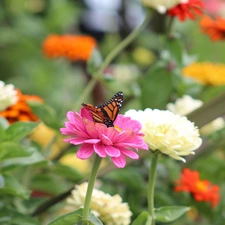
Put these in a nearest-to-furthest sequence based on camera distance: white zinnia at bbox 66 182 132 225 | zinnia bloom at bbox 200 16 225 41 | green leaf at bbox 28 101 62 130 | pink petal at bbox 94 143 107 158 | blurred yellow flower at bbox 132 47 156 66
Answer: pink petal at bbox 94 143 107 158, white zinnia at bbox 66 182 132 225, green leaf at bbox 28 101 62 130, zinnia bloom at bbox 200 16 225 41, blurred yellow flower at bbox 132 47 156 66

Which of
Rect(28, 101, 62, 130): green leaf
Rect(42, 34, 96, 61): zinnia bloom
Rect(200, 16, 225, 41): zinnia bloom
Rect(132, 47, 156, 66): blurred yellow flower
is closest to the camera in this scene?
Rect(28, 101, 62, 130): green leaf

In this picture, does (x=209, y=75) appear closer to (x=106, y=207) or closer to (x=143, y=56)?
(x=106, y=207)

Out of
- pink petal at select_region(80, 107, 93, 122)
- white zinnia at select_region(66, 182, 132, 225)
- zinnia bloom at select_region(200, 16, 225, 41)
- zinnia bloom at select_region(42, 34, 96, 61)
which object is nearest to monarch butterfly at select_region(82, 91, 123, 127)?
pink petal at select_region(80, 107, 93, 122)

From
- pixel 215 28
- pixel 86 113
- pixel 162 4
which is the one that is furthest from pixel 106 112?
pixel 215 28

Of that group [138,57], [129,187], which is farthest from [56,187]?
[138,57]

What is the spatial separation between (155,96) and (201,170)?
121 mm

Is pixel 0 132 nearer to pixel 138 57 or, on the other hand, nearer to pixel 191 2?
pixel 191 2

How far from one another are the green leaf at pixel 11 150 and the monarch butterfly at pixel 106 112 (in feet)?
0.30

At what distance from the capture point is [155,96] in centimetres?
64

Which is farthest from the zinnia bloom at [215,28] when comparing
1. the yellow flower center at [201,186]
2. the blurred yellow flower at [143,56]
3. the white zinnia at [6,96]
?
the blurred yellow flower at [143,56]

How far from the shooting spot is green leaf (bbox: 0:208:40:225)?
476 millimetres

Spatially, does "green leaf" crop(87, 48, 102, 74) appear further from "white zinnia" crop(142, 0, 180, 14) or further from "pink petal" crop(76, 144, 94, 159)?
"pink petal" crop(76, 144, 94, 159)

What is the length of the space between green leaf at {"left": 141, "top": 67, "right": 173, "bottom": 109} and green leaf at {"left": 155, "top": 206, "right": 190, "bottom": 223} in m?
0.21

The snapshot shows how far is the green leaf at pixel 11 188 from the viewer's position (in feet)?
1.55
